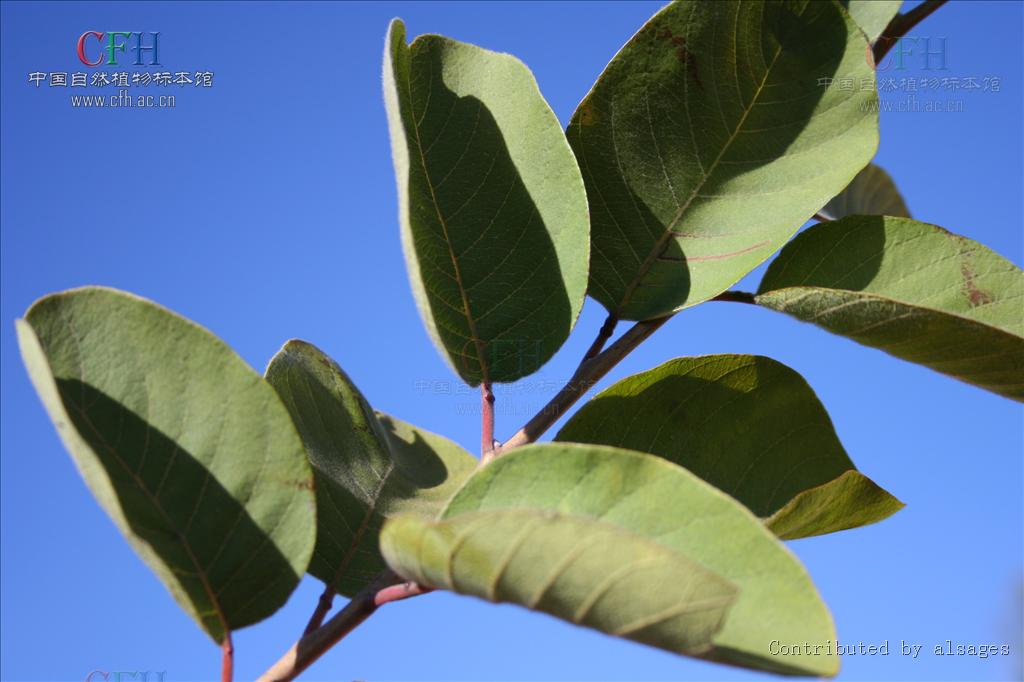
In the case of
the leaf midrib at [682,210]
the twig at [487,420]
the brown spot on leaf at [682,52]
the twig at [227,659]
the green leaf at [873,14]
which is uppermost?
the green leaf at [873,14]

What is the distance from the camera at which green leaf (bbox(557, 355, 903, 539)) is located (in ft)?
3.87

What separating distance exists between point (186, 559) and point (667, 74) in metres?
0.79

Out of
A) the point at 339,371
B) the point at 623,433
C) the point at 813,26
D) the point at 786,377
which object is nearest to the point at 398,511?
the point at 339,371

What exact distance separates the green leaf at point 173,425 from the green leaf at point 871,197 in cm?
138

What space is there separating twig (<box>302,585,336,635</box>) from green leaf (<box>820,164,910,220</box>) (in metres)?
1.30

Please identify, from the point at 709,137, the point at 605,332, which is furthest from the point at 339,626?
the point at 709,137

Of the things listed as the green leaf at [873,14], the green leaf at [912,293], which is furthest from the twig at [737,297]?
the green leaf at [873,14]

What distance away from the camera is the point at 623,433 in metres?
1.18

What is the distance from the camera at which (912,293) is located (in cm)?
120

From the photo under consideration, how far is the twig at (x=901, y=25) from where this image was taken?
4.18ft

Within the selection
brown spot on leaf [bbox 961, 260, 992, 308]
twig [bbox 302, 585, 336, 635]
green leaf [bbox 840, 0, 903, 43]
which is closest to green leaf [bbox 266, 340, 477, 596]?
twig [bbox 302, 585, 336, 635]

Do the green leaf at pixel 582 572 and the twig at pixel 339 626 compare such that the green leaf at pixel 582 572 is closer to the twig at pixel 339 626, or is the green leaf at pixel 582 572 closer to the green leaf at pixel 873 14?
the twig at pixel 339 626

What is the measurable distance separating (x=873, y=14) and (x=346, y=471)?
896mm

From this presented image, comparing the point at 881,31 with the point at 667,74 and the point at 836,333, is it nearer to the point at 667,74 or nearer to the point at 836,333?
the point at 667,74
